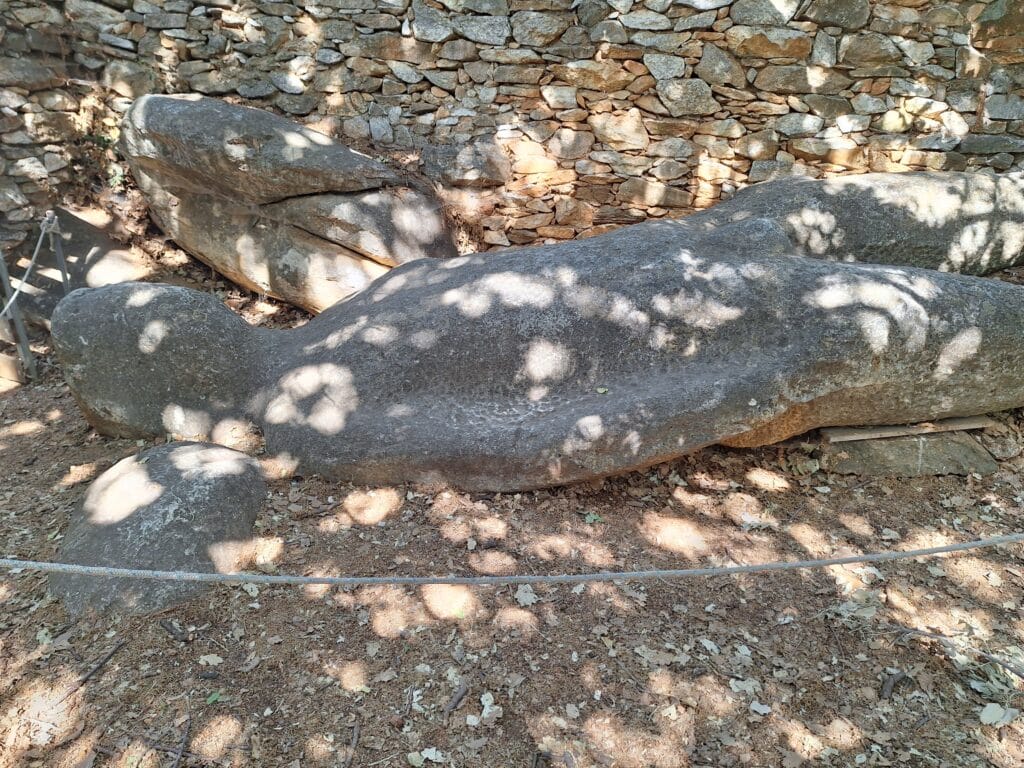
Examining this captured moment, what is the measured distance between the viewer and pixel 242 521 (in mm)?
3004

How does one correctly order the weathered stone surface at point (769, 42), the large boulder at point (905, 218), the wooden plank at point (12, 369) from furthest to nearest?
1. the weathered stone surface at point (769, 42)
2. the wooden plank at point (12, 369)
3. the large boulder at point (905, 218)

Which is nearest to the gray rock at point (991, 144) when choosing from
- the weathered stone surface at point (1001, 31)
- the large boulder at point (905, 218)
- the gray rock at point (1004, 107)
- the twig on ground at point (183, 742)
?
the gray rock at point (1004, 107)

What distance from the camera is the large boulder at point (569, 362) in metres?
3.22

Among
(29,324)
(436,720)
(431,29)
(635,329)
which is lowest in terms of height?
(29,324)

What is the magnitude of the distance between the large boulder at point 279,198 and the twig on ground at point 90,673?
130 inches

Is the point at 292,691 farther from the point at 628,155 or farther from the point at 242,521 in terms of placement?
the point at 628,155

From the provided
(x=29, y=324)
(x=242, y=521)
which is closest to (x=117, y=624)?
(x=242, y=521)

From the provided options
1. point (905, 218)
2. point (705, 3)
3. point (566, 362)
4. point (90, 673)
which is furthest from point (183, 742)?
point (705, 3)

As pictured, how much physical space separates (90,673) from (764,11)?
5962mm

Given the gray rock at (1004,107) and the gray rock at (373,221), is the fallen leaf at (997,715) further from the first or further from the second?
the gray rock at (1004,107)

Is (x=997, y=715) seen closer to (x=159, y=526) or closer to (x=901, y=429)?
(x=901, y=429)

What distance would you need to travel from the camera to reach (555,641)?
100 inches

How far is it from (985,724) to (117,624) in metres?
3.43

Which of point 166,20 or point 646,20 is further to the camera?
point 166,20
